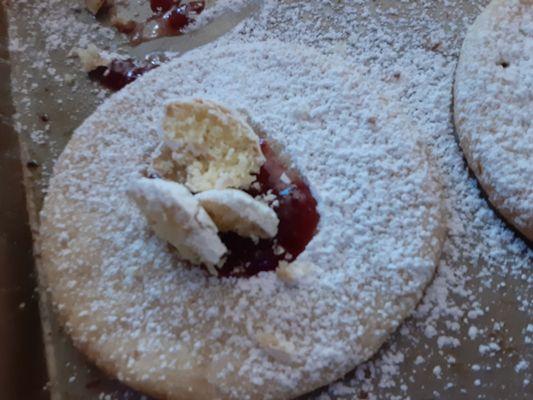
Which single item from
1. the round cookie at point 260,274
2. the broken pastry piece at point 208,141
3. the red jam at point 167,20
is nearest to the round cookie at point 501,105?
the round cookie at point 260,274

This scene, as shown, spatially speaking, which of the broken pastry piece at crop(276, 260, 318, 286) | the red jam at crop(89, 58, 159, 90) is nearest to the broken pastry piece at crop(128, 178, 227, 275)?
the broken pastry piece at crop(276, 260, 318, 286)

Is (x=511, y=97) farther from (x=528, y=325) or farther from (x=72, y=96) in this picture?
(x=72, y=96)

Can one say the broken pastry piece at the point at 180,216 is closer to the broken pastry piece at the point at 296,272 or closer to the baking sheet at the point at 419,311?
the broken pastry piece at the point at 296,272

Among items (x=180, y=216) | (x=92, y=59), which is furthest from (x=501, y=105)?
(x=92, y=59)

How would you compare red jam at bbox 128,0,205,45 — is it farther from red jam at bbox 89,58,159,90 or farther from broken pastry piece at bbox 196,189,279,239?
broken pastry piece at bbox 196,189,279,239

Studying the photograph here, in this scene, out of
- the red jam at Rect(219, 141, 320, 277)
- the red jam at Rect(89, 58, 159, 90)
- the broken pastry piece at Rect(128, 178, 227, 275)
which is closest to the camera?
the broken pastry piece at Rect(128, 178, 227, 275)

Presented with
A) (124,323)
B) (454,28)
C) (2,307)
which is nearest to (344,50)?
(454,28)
